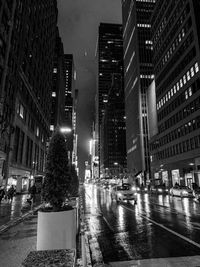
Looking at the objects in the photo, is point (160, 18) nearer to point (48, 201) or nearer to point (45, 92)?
point (45, 92)

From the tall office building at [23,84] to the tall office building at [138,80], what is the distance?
2155 inches

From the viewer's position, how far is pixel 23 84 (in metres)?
48.8

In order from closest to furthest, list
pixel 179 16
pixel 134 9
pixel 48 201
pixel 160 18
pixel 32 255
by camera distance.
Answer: pixel 32 255
pixel 48 201
pixel 179 16
pixel 160 18
pixel 134 9

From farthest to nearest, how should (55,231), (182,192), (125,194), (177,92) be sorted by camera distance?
(177,92) < (182,192) < (125,194) < (55,231)

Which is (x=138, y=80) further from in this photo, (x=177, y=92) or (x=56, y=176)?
(x=56, y=176)

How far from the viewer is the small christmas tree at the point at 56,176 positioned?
299 inches

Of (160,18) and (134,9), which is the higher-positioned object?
(134,9)

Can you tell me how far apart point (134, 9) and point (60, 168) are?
144486 millimetres

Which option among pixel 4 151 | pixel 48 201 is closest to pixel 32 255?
pixel 48 201

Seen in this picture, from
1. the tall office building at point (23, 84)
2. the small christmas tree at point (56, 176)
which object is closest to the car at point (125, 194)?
the tall office building at point (23, 84)

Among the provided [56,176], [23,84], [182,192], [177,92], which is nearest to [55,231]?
[56,176]

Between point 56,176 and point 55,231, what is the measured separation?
6.72ft

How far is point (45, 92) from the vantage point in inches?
2891

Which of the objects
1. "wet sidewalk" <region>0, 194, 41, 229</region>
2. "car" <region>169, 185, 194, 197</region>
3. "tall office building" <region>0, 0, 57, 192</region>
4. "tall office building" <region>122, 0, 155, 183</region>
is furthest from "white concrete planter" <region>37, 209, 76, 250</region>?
"tall office building" <region>122, 0, 155, 183</region>
